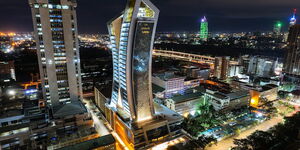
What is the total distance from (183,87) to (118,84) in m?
35.6

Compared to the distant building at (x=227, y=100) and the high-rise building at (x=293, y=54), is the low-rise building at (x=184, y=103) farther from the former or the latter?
the high-rise building at (x=293, y=54)

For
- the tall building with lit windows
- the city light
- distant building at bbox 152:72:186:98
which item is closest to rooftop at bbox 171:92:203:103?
the tall building with lit windows

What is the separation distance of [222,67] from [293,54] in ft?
114

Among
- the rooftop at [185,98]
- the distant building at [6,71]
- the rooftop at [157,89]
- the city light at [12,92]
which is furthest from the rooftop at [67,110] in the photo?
the distant building at [6,71]

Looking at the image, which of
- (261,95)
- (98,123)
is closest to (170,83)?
(98,123)

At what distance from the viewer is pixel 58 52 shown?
4394 centimetres

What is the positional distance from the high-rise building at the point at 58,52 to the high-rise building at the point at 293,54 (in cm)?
9429

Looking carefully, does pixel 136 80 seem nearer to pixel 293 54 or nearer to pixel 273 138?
pixel 273 138

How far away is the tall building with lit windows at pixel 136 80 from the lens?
108 feet

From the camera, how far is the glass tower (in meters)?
32.4

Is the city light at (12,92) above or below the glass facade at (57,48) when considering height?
below

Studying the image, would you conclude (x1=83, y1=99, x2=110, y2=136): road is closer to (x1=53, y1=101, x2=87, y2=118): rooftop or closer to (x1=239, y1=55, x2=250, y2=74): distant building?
(x1=53, y1=101, x2=87, y2=118): rooftop

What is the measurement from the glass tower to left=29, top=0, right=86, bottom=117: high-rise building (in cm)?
1270

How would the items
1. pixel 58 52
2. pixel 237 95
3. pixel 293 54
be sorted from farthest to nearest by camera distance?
pixel 293 54 → pixel 237 95 → pixel 58 52
